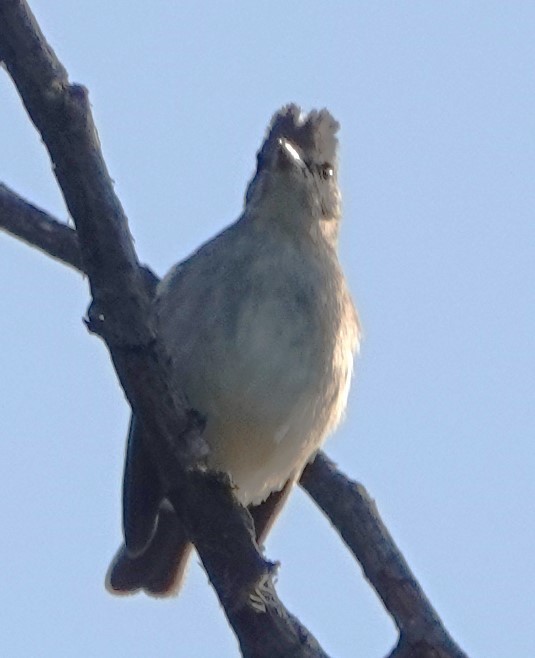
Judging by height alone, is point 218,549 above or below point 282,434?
below

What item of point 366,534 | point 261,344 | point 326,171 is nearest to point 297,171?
point 326,171

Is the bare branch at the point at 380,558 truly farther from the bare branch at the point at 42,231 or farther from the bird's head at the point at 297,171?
the bare branch at the point at 42,231

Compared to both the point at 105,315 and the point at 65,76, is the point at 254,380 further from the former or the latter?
the point at 65,76

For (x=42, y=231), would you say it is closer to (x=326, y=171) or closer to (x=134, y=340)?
(x=326, y=171)

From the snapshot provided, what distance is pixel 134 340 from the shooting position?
3496 mm

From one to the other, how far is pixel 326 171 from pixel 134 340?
7.38 feet

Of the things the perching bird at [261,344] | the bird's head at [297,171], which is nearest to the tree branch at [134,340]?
the perching bird at [261,344]

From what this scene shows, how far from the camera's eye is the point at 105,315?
11.4ft

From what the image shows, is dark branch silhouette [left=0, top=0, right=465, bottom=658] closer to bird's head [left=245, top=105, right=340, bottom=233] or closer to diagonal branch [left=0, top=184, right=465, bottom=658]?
diagonal branch [left=0, top=184, right=465, bottom=658]

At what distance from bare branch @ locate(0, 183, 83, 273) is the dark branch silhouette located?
3.38 feet

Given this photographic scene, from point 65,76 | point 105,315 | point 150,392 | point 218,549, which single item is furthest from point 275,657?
point 65,76

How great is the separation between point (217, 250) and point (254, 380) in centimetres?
59

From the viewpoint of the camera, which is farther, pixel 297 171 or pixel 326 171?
pixel 326 171

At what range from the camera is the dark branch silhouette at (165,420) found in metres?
3.27
